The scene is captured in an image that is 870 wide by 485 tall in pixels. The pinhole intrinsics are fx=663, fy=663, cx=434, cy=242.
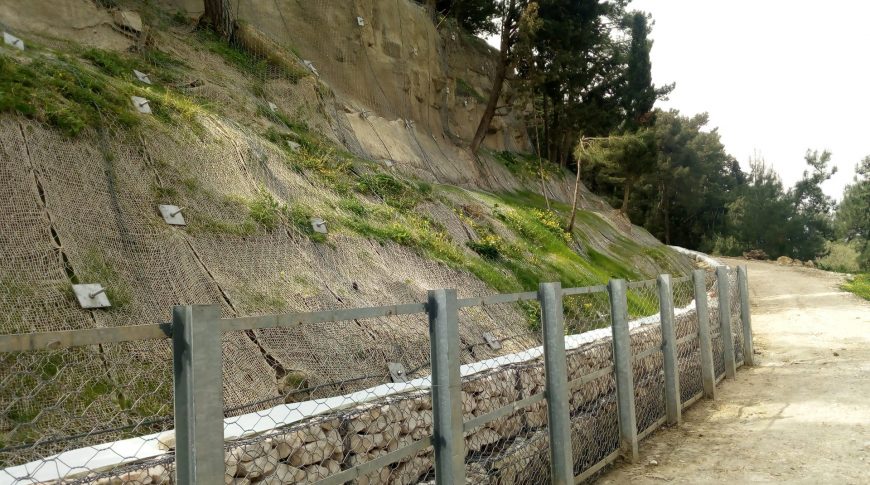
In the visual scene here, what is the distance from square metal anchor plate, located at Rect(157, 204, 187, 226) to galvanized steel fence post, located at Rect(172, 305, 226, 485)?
221 inches

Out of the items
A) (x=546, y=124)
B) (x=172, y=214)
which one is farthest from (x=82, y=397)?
(x=546, y=124)

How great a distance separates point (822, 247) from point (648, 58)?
24359mm

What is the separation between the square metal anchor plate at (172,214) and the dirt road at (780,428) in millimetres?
5199

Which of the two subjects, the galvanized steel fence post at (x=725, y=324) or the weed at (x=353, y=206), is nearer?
the galvanized steel fence post at (x=725, y=324)

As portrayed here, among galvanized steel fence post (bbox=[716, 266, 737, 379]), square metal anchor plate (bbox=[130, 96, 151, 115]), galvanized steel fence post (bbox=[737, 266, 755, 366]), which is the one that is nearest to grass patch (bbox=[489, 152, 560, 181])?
galvanized steel fence post (bbox=[737, 266, 755, 366])

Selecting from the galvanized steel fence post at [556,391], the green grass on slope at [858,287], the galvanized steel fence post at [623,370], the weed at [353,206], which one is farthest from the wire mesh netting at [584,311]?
the green grass on slope at [858,287]

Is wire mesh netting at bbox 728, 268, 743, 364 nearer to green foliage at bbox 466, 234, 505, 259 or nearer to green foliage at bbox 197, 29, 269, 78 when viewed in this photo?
green foliage at bbox 466, 234, 505, 259

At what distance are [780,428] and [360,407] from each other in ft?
16.0

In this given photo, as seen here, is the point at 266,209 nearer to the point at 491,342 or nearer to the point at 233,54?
the point at 491,342

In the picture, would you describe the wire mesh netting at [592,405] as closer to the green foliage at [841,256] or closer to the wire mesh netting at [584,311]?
the wire mesh netting at [584,311]

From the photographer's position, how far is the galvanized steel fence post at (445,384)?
135 inches

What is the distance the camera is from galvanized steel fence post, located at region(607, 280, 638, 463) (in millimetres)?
5633

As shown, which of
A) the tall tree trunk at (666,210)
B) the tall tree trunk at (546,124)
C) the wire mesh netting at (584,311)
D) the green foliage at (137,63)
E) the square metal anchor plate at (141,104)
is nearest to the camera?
the square metal anchor plate at (141,104)

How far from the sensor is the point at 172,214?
7477 mm
